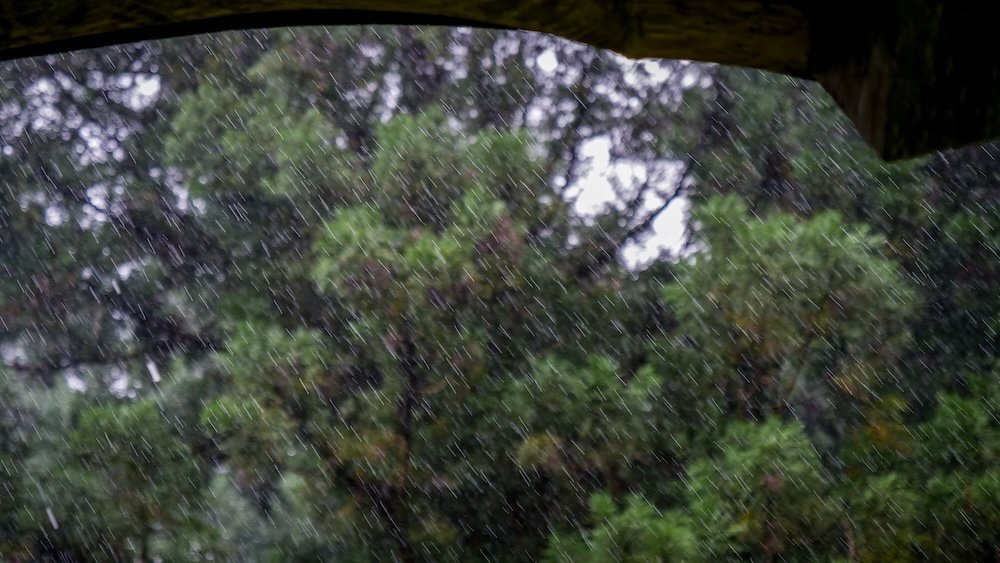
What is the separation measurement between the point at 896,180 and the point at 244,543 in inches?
176

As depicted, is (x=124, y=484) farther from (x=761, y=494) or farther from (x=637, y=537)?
(x=761, y=494)

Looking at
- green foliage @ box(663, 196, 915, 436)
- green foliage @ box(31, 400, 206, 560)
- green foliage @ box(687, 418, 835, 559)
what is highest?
green foliage @ box(31, 400, 206, 560)

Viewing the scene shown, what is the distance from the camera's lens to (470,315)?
5203 mm

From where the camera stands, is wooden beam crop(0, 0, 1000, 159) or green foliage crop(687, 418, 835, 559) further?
green foliage crop(687, 418, 835, 559)

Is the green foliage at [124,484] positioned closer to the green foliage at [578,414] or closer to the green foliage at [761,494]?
the green foliage at [578,414]

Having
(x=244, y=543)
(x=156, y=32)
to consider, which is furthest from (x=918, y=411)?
(x=156, y=32)

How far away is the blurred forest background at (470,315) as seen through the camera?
4840 mm

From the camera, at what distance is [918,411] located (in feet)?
19.8

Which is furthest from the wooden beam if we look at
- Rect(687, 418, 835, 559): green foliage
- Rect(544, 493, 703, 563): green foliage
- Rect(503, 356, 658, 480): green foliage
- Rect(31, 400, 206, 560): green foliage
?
Rect(31, 400, 206, 560): green foliage

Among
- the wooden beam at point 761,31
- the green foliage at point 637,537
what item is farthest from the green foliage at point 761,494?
the wooden beam at point 761,31

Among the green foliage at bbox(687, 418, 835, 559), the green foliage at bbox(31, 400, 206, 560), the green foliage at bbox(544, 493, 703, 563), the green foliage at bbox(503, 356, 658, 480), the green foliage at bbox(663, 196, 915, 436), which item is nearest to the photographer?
the green foliage at bbox(544, 493, 703, 563)

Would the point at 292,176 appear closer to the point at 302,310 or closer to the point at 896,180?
the point at 302,310

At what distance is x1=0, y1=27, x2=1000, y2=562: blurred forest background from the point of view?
4.84m

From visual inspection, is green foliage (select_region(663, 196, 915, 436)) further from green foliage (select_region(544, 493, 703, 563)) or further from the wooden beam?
the wooden beam
